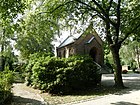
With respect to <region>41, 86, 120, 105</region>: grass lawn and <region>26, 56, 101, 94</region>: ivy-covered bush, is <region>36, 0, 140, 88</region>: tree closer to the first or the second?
<region>26, 56, 101, 94</region>: ivy-covered bush

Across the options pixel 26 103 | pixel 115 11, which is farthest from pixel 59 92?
pixel 115 11

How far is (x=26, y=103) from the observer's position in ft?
46.0

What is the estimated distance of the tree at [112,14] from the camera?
20062 mm

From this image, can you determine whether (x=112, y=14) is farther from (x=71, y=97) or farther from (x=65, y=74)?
(x=71, y=97)

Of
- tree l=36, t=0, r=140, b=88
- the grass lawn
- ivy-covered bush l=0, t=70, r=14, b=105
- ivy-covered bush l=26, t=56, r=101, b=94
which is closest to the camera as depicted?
ivy-covered bush l=0, t=70, r=14, b=105

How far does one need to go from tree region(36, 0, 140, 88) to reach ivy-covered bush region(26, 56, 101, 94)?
7.51 feet

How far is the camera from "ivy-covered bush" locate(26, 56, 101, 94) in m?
17.7

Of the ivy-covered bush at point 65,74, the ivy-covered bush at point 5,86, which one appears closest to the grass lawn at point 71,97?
the ivy-covered bush at point 65,74

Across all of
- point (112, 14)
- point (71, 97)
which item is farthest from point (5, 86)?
point (112, 14)

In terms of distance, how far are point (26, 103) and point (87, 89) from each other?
653 cm

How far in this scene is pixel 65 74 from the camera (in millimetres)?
17734

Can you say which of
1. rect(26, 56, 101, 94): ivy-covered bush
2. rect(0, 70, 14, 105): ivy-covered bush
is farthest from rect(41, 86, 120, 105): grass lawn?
rect(0, 70, 14, 105): ivy-covered bush

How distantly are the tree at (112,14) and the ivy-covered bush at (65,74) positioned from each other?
7.51ft

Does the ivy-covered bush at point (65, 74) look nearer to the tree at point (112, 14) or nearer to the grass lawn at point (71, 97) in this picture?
the grass lawn at point (71, 97)
